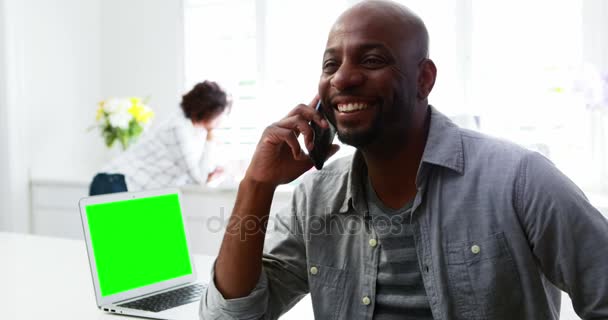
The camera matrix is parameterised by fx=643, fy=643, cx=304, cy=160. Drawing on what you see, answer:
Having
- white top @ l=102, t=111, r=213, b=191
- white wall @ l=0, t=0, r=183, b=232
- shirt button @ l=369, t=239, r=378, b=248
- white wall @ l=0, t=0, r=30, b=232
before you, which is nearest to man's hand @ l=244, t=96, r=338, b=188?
shirt button @ l=369, t=239, r=378, b=248

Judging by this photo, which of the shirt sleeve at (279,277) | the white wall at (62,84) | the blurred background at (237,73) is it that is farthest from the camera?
the white wall at (62,84)

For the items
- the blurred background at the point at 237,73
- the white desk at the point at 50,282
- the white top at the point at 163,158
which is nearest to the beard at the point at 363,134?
the white desk at the point at 50,282

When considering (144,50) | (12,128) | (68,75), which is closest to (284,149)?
(12,128)

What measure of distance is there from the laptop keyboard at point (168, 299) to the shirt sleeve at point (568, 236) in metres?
0.90

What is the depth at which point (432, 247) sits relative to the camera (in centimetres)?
113

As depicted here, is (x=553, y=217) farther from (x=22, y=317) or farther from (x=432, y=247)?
(x=22, y=317)

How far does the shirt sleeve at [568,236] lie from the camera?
988mm

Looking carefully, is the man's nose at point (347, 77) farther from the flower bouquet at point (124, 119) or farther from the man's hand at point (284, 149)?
the flower bouquet at point (124, 119)

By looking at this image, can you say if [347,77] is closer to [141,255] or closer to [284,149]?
[284,149]

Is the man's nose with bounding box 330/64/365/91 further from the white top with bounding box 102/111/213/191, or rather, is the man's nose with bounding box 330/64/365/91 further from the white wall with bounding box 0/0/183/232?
the white wall with bounding box 0/0/183/232

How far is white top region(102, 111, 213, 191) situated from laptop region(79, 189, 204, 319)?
5.96 ft

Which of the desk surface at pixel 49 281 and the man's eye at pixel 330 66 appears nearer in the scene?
the man's eye at pixel 330 66

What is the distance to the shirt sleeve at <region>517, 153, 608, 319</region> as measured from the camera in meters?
0.99

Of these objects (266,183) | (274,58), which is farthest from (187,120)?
(266,183)
